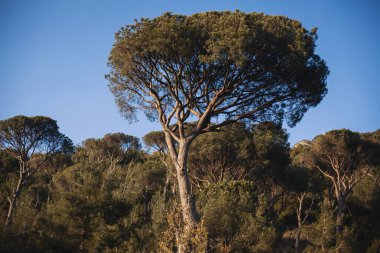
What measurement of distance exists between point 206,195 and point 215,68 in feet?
30.9

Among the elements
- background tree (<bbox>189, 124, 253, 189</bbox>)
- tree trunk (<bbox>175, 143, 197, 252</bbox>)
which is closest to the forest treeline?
background tree (<bbox>189, 124, 253, 189</bbox>)

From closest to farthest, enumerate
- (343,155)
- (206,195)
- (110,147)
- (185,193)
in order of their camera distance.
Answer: (185,193)
(206,195)
(343,155)
(110,147)

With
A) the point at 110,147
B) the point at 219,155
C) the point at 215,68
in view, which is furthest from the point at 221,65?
the point at 110,147

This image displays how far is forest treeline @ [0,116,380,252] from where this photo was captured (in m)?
12.7

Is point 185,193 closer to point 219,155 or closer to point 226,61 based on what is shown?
point 226,61

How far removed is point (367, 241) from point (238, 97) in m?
17.6

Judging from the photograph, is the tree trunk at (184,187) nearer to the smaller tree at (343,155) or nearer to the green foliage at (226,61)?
the green foliage at (226,61)

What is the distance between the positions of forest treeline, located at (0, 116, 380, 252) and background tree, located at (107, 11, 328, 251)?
119 centimetres

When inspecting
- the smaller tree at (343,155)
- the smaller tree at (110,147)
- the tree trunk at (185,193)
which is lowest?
the tree trunk at (185,193)

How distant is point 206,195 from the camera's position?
64.0 ft

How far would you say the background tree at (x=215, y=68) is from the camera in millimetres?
11594

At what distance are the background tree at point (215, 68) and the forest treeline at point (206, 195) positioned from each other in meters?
1.19

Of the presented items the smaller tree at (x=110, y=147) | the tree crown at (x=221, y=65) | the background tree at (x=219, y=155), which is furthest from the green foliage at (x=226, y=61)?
the smaller tree at (x=110, y=147)

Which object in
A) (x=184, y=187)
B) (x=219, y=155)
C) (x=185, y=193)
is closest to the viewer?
Answer: (x=185, y=193)
